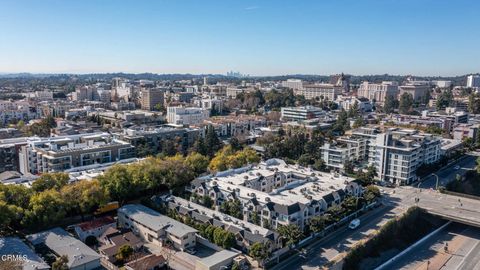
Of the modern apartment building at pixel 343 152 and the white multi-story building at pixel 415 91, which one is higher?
the white multi-story building at pixel 415 91

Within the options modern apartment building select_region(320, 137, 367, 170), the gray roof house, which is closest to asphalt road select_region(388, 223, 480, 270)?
modern apartment building select_region(320, 137, 367, 170)

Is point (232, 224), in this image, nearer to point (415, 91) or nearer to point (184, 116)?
point (184, 116)

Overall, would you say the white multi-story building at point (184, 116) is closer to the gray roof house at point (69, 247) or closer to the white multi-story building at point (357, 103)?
the white multi-story building at point (357, 103)

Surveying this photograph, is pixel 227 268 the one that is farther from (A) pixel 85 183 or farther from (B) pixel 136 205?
(A) pixel 85 183

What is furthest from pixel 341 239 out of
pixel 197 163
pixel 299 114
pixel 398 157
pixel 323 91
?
pixel 323 91

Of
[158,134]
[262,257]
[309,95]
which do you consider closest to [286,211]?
[262,257]

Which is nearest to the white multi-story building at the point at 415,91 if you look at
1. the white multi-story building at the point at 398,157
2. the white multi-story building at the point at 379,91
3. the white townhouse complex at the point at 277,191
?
the white multi-story building at the point at 379,91
